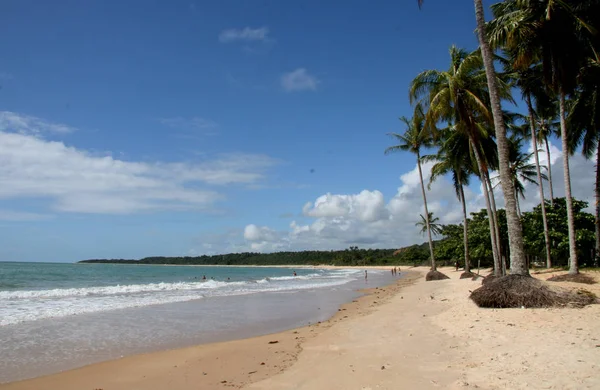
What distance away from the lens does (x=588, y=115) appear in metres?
19.7

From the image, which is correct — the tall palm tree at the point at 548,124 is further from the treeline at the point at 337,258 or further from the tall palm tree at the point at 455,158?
the treeline at the point at 337,258

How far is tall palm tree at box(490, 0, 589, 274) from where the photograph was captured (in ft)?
47.4

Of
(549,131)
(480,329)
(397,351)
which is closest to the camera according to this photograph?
(397,351)

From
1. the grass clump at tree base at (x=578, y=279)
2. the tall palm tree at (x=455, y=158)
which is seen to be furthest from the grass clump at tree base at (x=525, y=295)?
the tall palm tree at (x=455, y=158)

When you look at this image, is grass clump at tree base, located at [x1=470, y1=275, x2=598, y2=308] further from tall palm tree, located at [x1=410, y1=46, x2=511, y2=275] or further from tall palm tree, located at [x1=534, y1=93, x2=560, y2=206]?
tall palm tree, located at [x1=534, y1=93, x2=560, y2=206]

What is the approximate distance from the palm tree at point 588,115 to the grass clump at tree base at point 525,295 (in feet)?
37.0

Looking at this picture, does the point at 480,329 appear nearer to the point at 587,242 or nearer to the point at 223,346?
the point at 223,346

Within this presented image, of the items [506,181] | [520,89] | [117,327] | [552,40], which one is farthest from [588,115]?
[117,327]

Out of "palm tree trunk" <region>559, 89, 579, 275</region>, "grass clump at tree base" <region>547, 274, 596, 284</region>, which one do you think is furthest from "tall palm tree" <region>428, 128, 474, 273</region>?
"grass clump at tree base" <region>547, 274, 596, 284</region>

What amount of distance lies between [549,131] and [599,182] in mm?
9653

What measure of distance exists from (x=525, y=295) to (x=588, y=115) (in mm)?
14950

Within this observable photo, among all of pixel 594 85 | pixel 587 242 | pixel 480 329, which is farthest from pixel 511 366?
pixel 587 242

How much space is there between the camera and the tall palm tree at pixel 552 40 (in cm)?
1446

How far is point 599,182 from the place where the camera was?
2005cm
